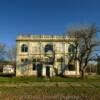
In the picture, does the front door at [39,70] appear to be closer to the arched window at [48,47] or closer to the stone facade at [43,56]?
the stone facade at [43,56]

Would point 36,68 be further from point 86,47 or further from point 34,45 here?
point 86,47

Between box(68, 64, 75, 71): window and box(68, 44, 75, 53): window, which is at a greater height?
box(68, 44, 75, 53): window

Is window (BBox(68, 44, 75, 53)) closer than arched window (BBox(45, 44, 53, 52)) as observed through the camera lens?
Yes

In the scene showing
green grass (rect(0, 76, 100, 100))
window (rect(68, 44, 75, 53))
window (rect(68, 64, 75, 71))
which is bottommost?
green grass (rect(0, 76, 100, 100))

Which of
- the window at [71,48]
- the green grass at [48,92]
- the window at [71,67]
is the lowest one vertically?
the green grass at [48,92]

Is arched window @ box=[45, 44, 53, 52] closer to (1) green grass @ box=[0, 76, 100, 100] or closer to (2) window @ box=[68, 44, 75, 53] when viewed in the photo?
(2) window @ box=[68, 44, 75, 53]

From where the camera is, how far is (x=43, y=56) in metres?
55.4

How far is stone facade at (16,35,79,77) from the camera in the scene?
54.6 m

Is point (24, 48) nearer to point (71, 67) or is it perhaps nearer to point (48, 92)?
point (71, 67)

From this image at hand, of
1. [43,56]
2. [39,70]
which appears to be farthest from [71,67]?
[39,70]

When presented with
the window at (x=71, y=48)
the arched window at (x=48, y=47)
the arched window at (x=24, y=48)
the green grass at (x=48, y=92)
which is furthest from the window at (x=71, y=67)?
the green grass at (x=48, y=92)

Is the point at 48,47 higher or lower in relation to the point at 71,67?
higher

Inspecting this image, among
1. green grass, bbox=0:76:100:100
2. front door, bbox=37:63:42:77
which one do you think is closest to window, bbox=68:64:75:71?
front door, bbox=37:63:42:77

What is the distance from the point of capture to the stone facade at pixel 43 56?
54625mm
